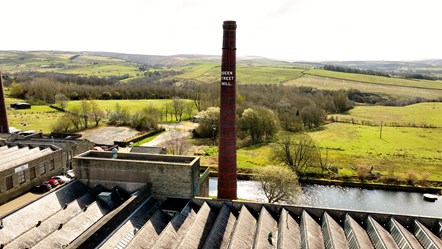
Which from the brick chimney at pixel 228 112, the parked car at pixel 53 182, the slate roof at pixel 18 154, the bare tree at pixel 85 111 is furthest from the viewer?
the bare tree at pixel 85 111

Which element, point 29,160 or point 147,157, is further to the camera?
point 29,160

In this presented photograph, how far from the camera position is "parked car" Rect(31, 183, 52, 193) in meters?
33.4

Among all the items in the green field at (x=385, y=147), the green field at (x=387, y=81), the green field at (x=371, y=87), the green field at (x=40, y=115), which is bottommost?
the green field at (x=385, y=147)

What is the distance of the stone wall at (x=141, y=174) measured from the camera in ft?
92.7

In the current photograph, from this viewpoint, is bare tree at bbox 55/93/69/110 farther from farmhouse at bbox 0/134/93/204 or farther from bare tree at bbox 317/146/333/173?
bare tree at bbox 317/146/333/173

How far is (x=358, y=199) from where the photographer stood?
45.0m

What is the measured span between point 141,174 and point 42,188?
1227 centimetres

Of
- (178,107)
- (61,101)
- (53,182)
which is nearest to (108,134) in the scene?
(178,107)

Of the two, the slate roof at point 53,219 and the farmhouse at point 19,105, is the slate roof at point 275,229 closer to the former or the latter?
the slate roof at point 53,219

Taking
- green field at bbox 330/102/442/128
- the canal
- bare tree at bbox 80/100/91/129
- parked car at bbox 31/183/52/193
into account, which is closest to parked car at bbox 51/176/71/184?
parked car at bbox 31/183/52/193

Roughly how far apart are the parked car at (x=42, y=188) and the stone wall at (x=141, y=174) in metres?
6.45

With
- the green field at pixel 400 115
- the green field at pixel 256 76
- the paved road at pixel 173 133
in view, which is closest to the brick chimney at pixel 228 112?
the paved road at pixel 173 133

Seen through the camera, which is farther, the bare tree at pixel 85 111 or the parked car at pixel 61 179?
the bare tree at pixel 85 111

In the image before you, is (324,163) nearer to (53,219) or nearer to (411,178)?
(411,178)
